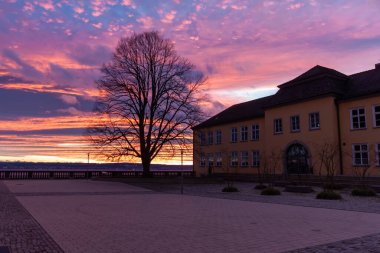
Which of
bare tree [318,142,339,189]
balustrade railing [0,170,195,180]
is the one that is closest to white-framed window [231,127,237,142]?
balustrade railing [0,170,195,180]

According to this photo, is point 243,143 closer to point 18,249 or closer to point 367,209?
point 367,209

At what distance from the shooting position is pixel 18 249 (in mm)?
8477

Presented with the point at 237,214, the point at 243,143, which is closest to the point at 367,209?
the point at 237,214

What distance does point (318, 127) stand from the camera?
36406 mm

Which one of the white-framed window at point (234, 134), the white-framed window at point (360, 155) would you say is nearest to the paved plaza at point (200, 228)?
the white-framed window at point (360, 155)

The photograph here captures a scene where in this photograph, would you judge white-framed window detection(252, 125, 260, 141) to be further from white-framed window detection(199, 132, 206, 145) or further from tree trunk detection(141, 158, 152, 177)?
tree trunk detection(141, 158, 152, 177)

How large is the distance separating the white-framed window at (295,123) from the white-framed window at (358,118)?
18.1 feet

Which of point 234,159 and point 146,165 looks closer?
point 146,165

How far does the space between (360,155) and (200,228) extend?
84.0ft

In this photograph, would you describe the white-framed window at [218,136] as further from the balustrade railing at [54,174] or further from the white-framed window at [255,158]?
the balustrade railing at [54,174]

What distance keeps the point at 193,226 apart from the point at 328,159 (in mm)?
23999

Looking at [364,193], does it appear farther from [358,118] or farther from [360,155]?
[358,118]

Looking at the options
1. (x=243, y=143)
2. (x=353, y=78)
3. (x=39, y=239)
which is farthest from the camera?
(x=243, y=143)

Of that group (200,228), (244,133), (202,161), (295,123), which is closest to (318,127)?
(295,123)
